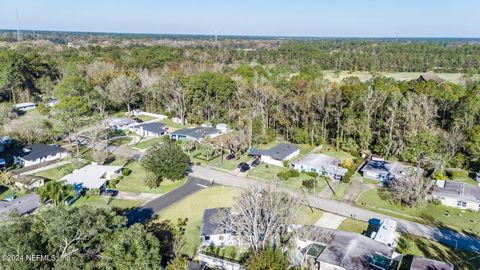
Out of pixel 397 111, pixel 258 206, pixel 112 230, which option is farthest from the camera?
pixel 397 111

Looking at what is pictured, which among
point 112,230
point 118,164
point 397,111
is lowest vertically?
point 118,164

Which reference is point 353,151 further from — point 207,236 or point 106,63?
point 106,63

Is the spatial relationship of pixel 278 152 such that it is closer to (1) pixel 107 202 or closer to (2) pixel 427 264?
(1) pixel 107 202

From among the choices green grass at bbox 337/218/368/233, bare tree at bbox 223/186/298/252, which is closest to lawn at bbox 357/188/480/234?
green grass at bbox 337/218/368/233

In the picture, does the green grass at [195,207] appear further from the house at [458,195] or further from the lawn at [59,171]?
the house at [458,195]

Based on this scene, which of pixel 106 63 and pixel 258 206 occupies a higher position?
pixel 106 63

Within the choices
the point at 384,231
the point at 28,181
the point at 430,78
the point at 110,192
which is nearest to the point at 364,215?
the point at 384,231

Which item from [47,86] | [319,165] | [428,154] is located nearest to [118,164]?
[319,165]
